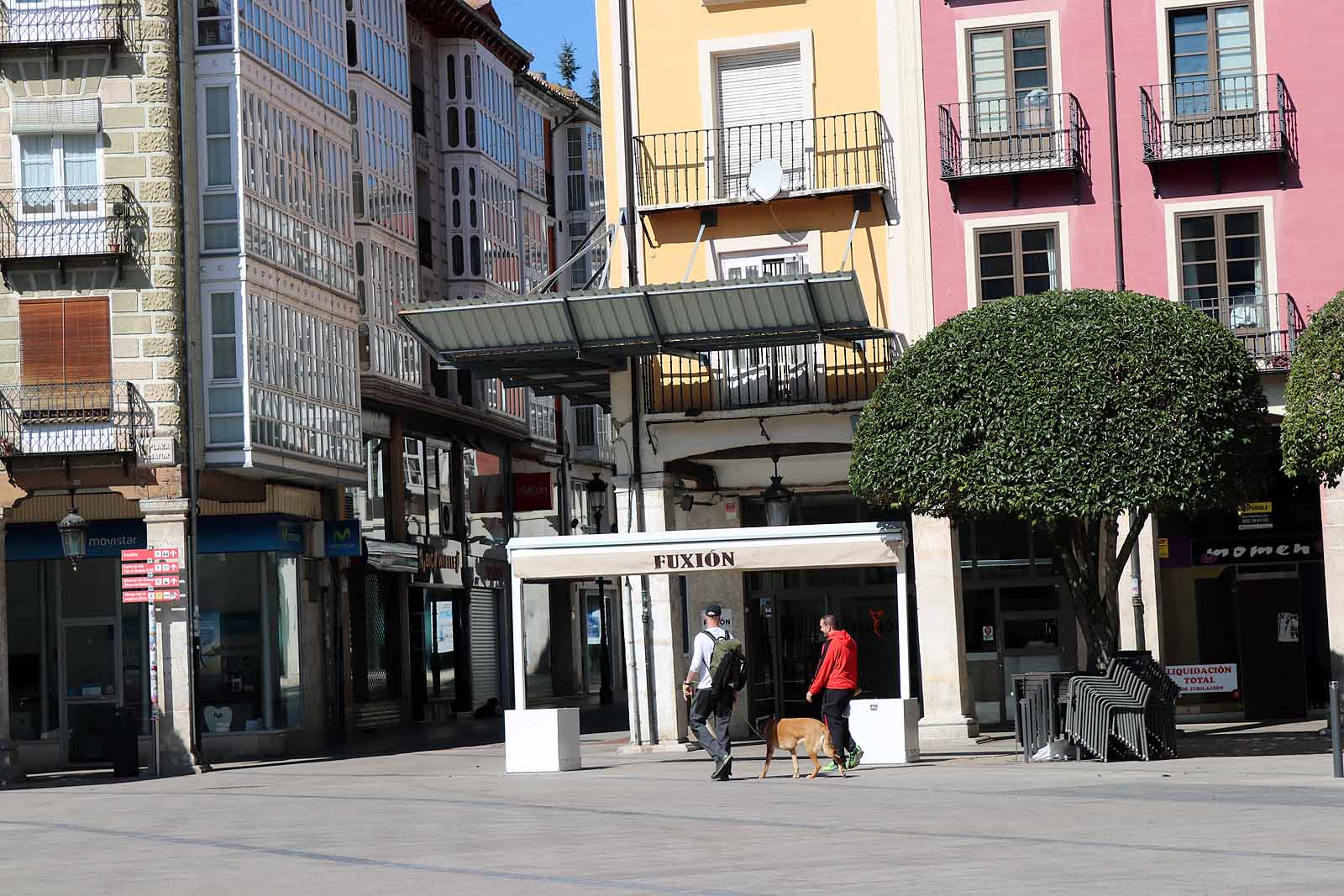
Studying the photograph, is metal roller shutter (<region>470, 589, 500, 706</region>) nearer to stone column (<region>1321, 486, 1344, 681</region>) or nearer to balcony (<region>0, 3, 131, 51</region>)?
balcony (<region>0, 3, 131, 51</region>)

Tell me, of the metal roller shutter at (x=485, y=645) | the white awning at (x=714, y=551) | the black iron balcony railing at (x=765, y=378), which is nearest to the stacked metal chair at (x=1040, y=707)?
the white awning at (x=714, y=551)

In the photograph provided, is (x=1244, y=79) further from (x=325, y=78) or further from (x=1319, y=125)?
(x=325, y=78)

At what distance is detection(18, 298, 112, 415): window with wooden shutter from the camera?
108 feet

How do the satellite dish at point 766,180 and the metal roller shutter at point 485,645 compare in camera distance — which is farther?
the metal roller shutter at point 485,645

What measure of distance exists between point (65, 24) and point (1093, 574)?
18624 millimetres

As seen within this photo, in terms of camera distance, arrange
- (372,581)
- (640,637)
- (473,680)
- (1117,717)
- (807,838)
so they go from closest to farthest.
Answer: (807,838)
(1117,717)
(640,637)
(372,581)
(473,680)

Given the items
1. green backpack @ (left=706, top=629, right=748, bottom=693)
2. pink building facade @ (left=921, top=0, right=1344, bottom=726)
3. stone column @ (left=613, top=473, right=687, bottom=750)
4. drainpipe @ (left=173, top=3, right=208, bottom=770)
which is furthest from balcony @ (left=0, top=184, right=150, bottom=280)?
green backpack @ (left=706, top=629, right=748, bottom=693)

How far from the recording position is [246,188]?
3422 cm

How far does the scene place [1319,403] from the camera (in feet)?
76.3

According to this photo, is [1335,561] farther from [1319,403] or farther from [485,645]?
[485,645]

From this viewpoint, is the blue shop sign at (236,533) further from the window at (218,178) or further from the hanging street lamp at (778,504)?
the hanging street lamp at (778,504)

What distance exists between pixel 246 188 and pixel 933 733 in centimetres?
1422

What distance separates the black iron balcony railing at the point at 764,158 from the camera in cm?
2984

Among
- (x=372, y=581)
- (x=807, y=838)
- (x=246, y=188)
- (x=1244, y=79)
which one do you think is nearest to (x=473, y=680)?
(x=372, y=581)
